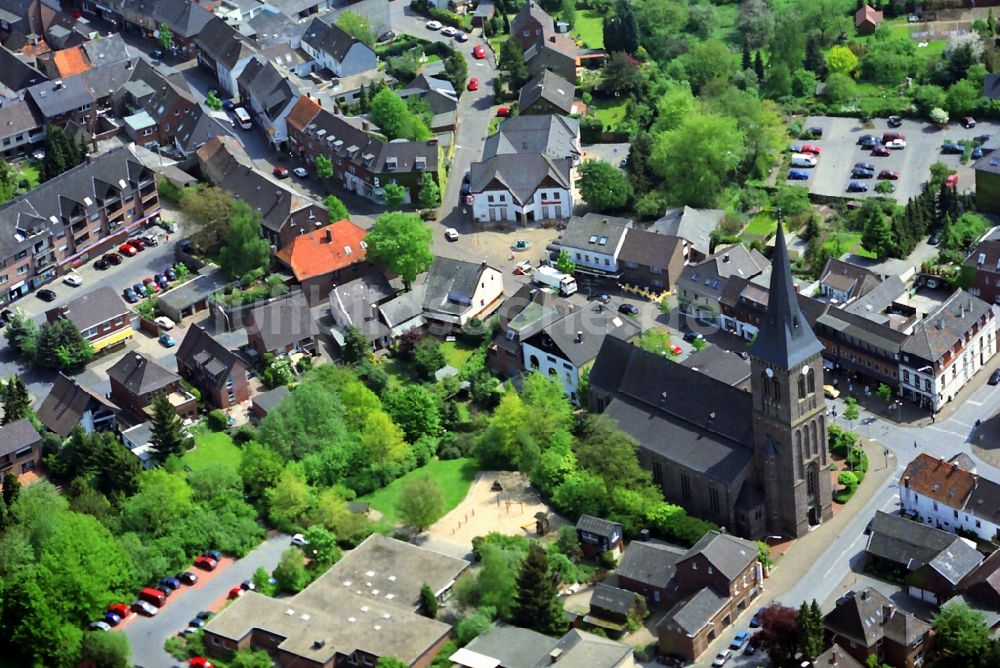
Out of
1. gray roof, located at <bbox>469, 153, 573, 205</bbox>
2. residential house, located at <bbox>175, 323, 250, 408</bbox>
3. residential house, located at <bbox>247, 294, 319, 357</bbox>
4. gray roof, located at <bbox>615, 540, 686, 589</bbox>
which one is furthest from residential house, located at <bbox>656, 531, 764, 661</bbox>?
gray roof, located at <bbox>469, 153, 573, 205</bbox>

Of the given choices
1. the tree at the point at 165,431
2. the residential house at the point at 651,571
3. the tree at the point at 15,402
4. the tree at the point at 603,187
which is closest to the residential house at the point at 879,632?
the residential house at the point at 651,571

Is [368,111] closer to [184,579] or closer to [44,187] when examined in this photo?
[44,187]

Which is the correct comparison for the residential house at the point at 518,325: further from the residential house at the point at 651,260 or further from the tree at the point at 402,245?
the tree at the point at 402,245

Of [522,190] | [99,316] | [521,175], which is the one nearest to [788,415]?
[522,190]

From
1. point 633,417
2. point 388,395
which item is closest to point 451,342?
point 388,395

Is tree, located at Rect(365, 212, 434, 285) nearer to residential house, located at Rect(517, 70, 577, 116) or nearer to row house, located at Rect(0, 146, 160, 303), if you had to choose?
row house, located at Rect(0, 146, 160, 303)
